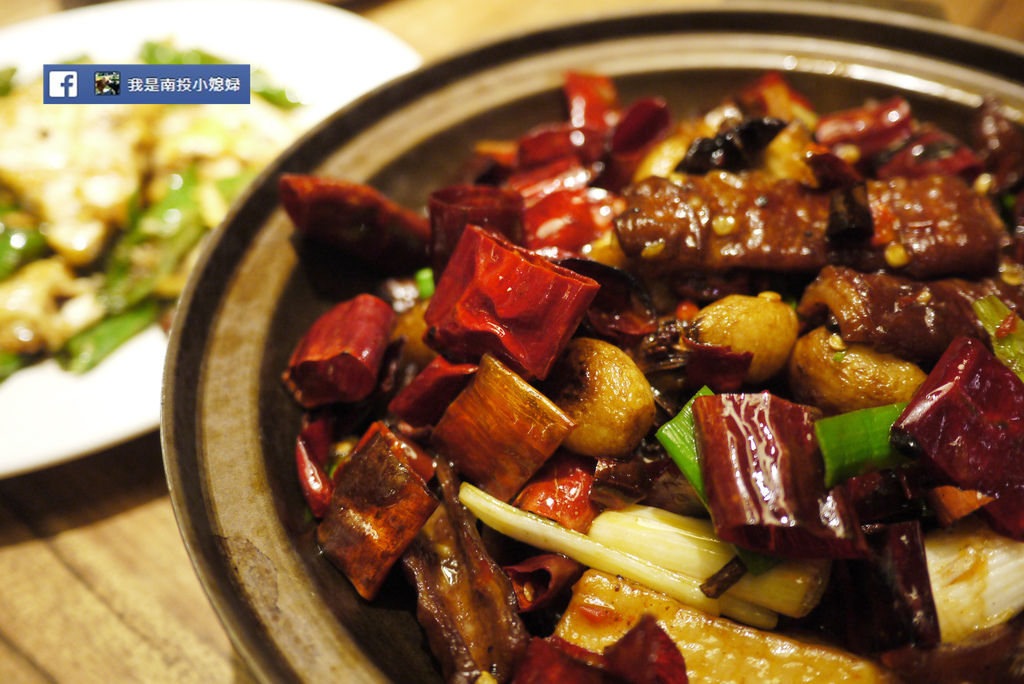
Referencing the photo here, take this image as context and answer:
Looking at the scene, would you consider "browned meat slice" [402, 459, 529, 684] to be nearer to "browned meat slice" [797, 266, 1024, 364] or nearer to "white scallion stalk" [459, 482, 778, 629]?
"white scallion stalk" [459, 482, 778, 629]

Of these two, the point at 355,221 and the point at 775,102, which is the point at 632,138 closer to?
the point at 775,102

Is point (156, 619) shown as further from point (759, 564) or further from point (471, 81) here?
point (471, 81)

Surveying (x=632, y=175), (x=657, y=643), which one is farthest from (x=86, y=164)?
(x=657, y=643)

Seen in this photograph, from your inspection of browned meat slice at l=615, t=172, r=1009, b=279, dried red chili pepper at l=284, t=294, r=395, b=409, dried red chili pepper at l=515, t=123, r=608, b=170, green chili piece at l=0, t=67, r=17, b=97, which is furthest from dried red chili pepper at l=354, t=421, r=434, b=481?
green chili piece at l=0, t=67, r=17, b=97

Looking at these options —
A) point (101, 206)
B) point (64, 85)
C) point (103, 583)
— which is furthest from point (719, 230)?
point (101, 206)

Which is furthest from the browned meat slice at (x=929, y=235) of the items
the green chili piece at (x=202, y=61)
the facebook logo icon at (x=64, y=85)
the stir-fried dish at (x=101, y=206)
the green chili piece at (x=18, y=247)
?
the green chili piece at (x=18, y=247)

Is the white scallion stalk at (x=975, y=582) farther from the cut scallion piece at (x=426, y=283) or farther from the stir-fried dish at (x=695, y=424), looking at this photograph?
the cut scallion piece at (x=426, y=283)
